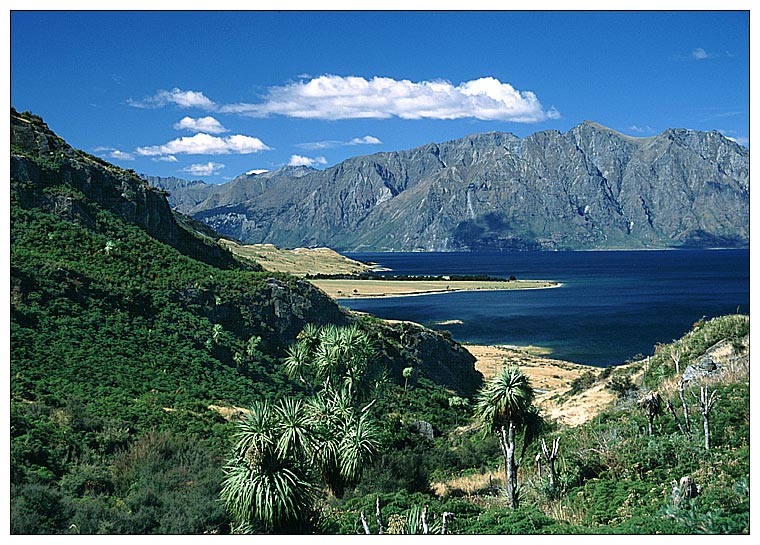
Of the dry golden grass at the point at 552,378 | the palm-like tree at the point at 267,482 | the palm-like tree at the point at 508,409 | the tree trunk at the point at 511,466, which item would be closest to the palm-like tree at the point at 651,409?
the palm-like tree at the point at 508,409

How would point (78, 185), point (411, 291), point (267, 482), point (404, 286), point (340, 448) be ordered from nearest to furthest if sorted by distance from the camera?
point (267, 482)
point (340, 448)
point (78, 185)
point (411, 291)
point (404, 286)

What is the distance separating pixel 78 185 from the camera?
41.2 metres

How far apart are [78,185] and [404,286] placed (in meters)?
113

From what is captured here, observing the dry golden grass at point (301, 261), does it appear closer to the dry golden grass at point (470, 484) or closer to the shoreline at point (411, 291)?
the shoreline at point (411, 291)

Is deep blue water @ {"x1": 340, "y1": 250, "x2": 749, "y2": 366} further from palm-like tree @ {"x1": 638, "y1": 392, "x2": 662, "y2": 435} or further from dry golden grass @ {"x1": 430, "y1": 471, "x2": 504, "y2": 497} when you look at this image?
dry golden grass @ {"x1": 430, "y1": 471, "x2": 504, "y2": 497}

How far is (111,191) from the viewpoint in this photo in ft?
143

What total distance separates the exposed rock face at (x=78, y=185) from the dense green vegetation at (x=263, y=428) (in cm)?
43

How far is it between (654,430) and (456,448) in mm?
7931

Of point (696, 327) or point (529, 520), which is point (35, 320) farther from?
point (696, 327)

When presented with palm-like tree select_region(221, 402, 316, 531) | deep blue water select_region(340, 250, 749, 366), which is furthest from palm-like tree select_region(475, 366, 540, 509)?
deep blue water select_region(340, 250, 749, 366)

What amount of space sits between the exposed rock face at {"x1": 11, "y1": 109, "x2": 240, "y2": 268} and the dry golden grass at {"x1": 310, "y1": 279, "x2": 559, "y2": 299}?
256 ft

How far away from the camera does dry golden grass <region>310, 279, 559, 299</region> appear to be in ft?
435

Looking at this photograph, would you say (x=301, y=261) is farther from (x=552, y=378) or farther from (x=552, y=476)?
(x=552, y=476)

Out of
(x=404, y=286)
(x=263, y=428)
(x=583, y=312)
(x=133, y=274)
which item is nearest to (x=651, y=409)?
(x=263, y=428)
